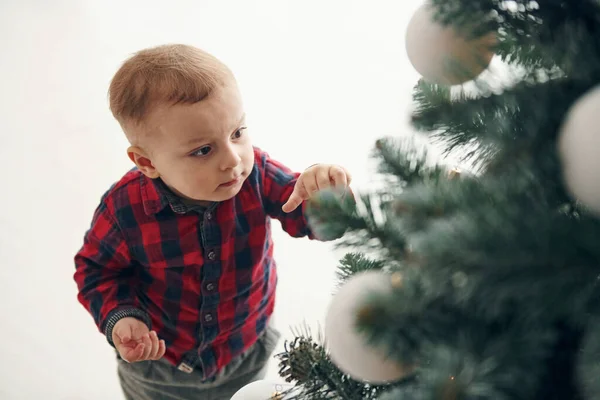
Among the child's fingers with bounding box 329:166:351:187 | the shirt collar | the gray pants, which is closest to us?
the child's fingers with bounding box 329:166:351:187

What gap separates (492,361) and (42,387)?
103cm

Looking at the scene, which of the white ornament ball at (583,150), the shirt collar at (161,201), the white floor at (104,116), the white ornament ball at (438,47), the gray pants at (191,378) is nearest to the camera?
the white ornament ball at (583,150)

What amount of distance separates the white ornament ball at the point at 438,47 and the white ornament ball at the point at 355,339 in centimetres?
13

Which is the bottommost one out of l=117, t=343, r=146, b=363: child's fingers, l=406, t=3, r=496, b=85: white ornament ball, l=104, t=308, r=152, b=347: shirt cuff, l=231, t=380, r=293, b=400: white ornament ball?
l=231, t=380, r=293, b=400: white ornament ball

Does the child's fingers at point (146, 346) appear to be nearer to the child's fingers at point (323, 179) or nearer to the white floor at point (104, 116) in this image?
the child's fingers at point (323, 179)

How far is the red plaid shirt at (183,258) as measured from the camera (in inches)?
30.6

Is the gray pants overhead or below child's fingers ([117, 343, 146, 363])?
below

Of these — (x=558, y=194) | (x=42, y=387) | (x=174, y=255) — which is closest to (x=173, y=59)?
(x=174, y=255)

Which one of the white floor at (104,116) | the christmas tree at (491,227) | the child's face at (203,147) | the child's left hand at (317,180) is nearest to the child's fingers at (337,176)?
the child's left hand at (317,180)

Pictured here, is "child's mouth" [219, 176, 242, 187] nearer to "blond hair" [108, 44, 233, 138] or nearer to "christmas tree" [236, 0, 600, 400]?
"blond hair" [108, 44, 233, 138]

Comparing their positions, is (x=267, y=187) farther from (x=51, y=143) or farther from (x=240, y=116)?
(x=51, y=143)

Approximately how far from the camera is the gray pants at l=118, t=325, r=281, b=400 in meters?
0.88

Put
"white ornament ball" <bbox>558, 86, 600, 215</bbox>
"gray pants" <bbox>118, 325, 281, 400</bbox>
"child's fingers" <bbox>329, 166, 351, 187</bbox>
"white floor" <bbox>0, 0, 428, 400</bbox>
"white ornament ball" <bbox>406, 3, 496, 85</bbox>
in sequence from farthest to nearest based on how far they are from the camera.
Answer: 1. "white floor" <bbox>0, 0, 428, 400</bbox>
2. "gray pants" <bbox>118, 325, 281, 400</bbox>
3. "child's fingers" <bbox>329, 166, 351, 187</bbox>
4. "white ornament ball" <bbox>406, 3, 496, 85</bbox>
5. "white ornament ball" <bbox>558, 86, 600, 215</bbox>

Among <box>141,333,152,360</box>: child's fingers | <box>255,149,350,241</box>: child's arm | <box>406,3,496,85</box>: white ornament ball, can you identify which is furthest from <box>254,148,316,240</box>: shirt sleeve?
<box>406,3,496,85</box>: white ornament ball
